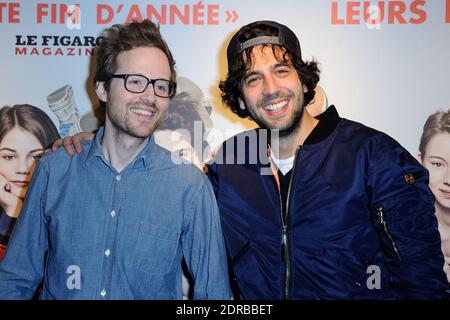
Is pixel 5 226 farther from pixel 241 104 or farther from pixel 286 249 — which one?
pixel 286 249

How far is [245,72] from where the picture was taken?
6.86ft

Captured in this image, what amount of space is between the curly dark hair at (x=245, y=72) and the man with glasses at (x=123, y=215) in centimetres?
36

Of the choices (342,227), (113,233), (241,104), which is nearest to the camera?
(113,233)

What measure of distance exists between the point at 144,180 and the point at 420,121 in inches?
62.1

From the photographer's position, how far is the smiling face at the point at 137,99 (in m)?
1.91

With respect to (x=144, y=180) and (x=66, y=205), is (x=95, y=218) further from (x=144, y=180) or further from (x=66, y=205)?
(x=144, y=180)

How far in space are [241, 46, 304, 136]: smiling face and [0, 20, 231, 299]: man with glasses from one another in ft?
1.35

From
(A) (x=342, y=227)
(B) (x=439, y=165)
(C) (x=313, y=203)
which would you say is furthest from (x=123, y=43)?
(B) (x=439, y=165)

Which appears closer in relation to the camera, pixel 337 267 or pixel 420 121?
pixel 337 267

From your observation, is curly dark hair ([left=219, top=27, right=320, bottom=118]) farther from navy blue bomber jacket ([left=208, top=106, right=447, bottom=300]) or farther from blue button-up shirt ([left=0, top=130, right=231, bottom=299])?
blue button-up shirt ([left=0, top=130, right=231, bottom=299])

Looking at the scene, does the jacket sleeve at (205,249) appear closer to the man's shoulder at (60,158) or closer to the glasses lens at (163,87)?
the glasses lens at (163,87)

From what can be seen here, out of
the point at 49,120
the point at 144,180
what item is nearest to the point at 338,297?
the point at 144,180

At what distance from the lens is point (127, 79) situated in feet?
6.32

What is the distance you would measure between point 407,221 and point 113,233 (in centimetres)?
127
